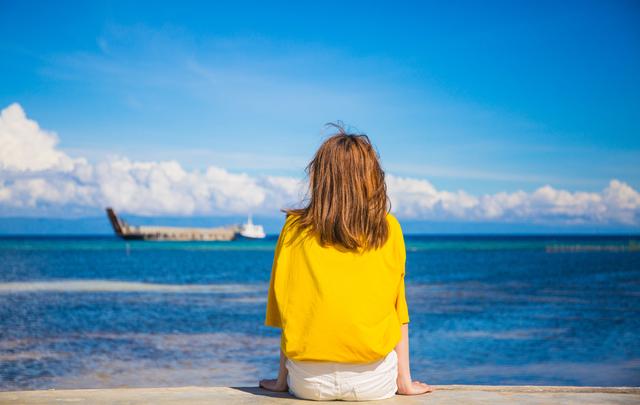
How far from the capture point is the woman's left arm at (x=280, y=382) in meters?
3.71

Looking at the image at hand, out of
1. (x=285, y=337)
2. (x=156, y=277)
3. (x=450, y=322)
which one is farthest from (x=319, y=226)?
(x=156, y=277)

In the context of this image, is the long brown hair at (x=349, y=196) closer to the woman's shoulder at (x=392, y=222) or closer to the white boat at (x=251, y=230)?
the woman's shoulder at (x=392, y=222)

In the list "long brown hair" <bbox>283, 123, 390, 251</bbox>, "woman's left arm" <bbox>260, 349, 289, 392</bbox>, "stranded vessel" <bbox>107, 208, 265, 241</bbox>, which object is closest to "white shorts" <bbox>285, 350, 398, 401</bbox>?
"woman's left arm" <bbox>260, 349, 289, 392</bbox>

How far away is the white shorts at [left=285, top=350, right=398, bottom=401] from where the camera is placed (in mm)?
3439

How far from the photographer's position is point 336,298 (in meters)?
3.33

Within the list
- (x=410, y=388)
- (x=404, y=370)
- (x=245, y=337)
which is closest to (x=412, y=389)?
(x=410, y=388)

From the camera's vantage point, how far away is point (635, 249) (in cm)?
8494

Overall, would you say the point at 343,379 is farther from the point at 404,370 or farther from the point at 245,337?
the point at 245,337

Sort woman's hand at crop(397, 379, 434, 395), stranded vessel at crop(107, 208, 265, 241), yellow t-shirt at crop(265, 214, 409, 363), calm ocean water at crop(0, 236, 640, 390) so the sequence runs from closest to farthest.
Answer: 1. yellow t-shirt at crop(265, 214, 409, 363)
2. woman's hand at crop(397, 379, 434, 395)
3. calm ocean water at crop(0, 236, 640, 390)
4. stranded vessel at crop(107, 208, 265, 241)

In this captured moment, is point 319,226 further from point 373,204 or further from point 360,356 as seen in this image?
point 360,356

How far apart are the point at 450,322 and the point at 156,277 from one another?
22.0 m

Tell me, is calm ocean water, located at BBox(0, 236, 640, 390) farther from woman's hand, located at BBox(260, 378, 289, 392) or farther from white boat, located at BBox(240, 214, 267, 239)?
white boat, located at BBox(240, 214, 267, 239)

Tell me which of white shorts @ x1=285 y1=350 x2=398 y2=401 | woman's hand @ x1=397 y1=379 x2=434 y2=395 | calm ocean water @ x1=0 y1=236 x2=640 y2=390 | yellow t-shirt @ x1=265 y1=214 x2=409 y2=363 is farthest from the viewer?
calm ocean water @ x1=0 y1=236 x2=640 y2=390

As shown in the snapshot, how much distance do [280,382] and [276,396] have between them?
96mm
